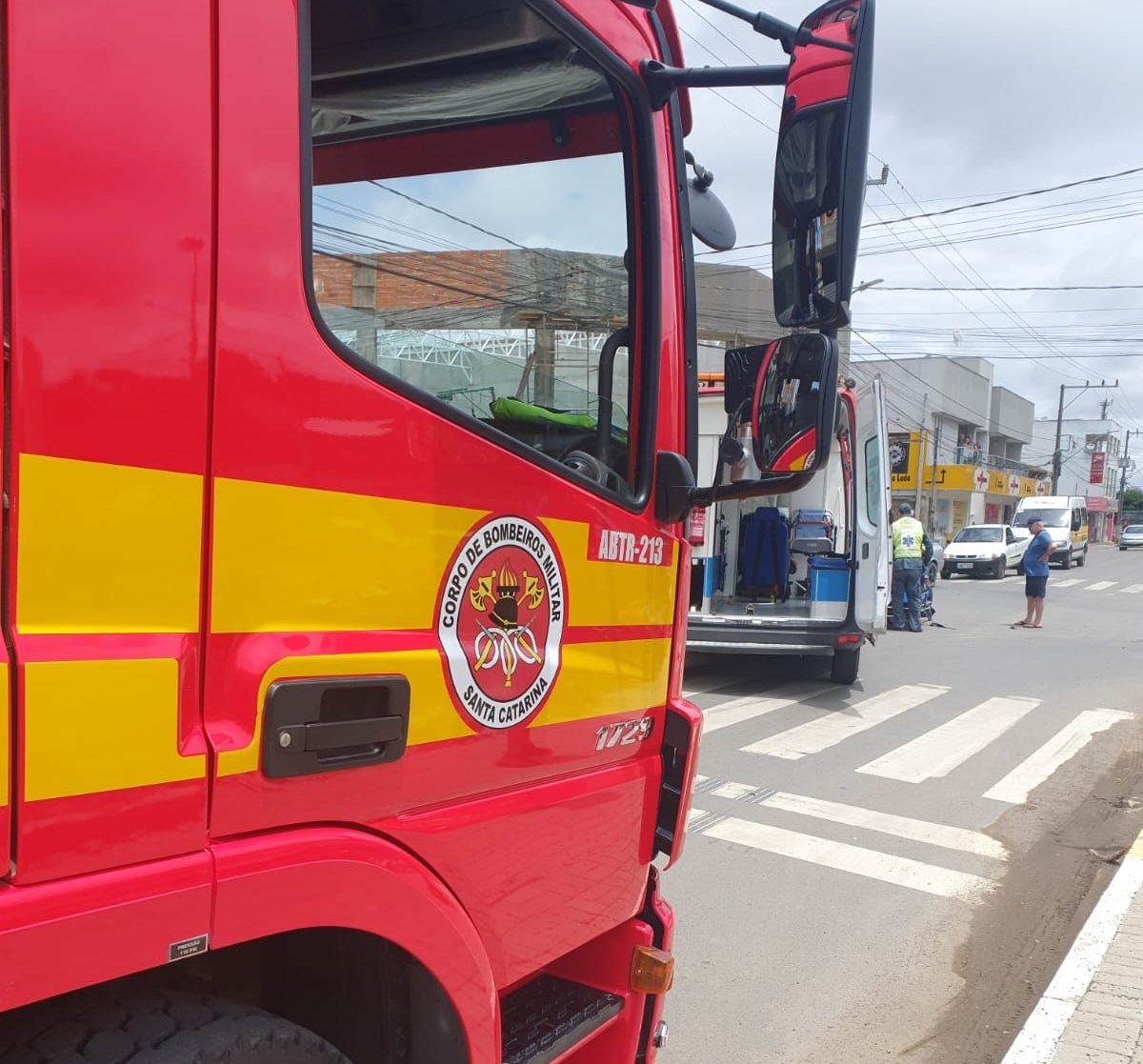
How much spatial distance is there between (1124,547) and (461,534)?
5693 cm

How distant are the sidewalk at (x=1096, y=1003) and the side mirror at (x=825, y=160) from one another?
2645 mm

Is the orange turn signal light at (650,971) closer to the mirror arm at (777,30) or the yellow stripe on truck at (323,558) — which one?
the yellow stripe on truck at (323,558)

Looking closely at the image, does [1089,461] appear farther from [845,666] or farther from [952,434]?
[845,666]

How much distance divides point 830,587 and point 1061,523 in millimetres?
26890

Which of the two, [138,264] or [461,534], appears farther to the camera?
[461,534]

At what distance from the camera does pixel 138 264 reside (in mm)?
1234

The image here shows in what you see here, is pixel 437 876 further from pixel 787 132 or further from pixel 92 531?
pixel 787 132

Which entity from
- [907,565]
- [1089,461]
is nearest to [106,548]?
[907,565]

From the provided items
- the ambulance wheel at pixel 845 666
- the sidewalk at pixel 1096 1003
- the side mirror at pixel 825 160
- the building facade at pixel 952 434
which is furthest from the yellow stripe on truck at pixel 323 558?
the building facade at pixel 952 434

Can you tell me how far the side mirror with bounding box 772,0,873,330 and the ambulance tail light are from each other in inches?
37.3

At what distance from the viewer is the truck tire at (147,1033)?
1.24m

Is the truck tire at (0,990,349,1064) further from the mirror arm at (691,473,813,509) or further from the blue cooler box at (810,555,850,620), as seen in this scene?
the blue cooler box at (810,555,850,620)

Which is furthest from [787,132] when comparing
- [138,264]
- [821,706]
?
[821,706]

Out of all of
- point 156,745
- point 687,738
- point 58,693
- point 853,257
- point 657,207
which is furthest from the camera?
point 687,738
